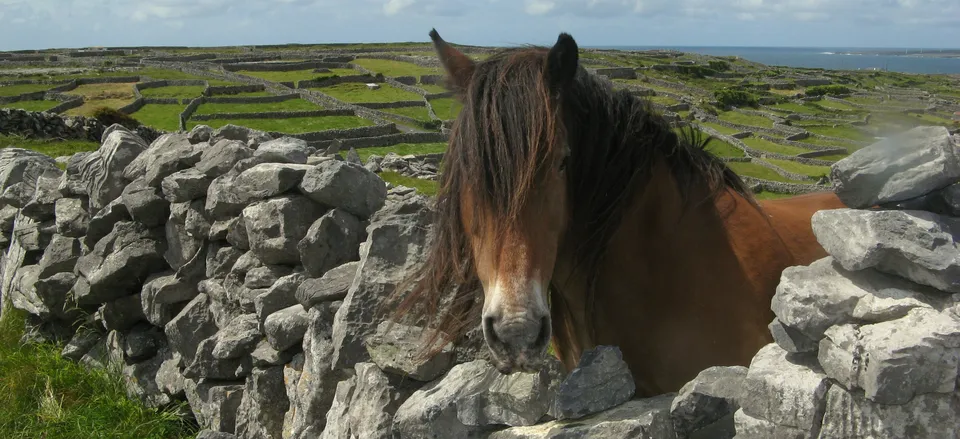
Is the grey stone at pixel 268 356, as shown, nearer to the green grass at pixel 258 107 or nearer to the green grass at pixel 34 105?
the green grass at pixel 258 107

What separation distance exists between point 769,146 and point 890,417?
198ft

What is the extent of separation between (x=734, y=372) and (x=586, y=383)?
2.03 feet

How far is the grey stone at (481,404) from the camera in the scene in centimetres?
323

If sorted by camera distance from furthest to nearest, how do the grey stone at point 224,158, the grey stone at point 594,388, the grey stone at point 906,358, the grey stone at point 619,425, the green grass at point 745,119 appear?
the green grass at point 745,119, the grey stone at point 224,158, the grey stone at point 594,388, the grey stone at point 619,425, the grey stone at point 906,358

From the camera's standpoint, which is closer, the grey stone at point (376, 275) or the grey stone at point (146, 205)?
the grey stone at point (376, 275)

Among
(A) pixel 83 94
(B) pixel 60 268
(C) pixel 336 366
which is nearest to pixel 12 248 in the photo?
(B) pixel 60 268

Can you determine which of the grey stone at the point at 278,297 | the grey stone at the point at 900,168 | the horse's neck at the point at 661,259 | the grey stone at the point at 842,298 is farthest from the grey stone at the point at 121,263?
the grey stone at the point at 900,168

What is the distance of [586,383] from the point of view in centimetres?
304

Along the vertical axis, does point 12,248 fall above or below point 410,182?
above

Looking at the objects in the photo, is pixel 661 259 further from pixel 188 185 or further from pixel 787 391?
pixel 188 185

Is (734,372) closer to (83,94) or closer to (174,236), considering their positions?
(174,236)

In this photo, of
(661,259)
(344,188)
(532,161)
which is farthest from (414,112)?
(532,161)

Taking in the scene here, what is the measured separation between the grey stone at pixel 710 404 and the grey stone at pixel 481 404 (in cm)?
59

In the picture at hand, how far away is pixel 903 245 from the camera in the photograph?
7.93 ft
